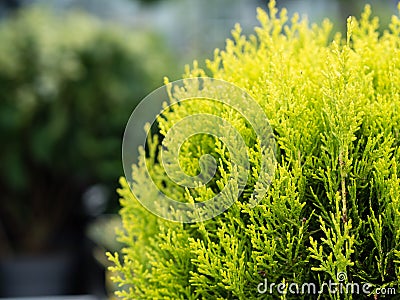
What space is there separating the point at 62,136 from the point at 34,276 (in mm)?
1302

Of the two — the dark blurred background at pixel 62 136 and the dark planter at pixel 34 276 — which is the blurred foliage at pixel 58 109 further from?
the dark planter at pixel 34 276

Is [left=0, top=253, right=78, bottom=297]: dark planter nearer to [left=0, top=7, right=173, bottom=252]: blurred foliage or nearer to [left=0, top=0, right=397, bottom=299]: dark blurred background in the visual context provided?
[left=0, top=0, right=397, bottom=299]: dark blurred background

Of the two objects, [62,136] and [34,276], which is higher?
[62,136]

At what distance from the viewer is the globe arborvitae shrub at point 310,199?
1.38 m

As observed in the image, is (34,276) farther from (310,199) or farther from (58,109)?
(310,199)

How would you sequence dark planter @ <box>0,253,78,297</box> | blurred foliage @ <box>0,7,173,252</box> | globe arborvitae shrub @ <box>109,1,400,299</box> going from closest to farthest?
globe arborvitae shrub @ <box>109,1,400,299</box>, blurred foliage @ <box>0,7,173,252</box>, dark planter @ <box>0,253,78,297</box>

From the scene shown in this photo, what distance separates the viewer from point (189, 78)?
1653 mm

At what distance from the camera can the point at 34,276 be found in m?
5.34

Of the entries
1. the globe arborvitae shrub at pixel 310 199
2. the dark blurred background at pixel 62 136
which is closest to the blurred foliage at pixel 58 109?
the dark blurred background at pixel 62 136

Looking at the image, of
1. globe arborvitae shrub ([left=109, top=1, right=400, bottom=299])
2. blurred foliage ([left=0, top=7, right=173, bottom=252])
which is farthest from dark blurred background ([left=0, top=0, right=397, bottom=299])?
globe arborvitae shrub ([left=109, top=1, right=400, bottom=299])

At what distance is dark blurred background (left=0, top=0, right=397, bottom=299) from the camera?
4.96 m

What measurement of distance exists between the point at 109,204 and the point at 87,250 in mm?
521

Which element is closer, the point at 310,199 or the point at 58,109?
the point at 310,199

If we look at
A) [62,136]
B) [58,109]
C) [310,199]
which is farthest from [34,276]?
[310,199]
